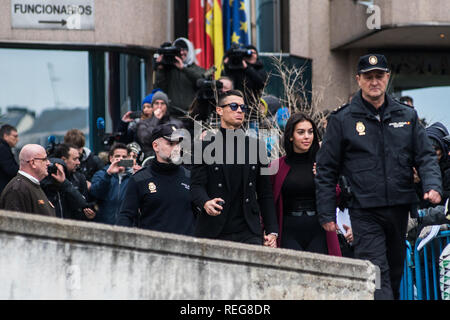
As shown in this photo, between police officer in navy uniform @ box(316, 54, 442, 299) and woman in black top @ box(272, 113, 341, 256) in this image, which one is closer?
police officer in navy uniform @ box(316, 54, 442, 299)

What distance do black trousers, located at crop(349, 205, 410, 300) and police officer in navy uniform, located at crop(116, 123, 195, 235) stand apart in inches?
69.4

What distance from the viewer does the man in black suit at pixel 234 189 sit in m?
7.67

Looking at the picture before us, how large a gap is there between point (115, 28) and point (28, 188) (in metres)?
8.78

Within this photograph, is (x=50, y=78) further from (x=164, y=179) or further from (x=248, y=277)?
(x=248, y=277)

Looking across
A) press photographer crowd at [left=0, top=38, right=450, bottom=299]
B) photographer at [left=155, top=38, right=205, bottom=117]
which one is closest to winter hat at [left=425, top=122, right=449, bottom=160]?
press photographer crowd at [left=0, top=38, right=450, bottom=299]

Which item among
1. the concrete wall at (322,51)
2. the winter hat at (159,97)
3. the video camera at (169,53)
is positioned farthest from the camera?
the concrete wall at (322,51)

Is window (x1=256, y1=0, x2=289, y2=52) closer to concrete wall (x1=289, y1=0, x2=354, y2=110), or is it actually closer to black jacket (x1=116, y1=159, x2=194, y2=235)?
concrete wall (x1=289, y1=0, x2=354, y2=110)

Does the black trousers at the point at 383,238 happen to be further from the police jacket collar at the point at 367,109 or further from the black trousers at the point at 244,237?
the black trousers at the point at 244,237

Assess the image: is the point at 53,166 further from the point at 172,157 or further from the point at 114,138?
the point at 114,138

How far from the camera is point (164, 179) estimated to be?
28.0 feet

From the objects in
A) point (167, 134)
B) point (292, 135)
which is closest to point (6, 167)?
point (167, 134)

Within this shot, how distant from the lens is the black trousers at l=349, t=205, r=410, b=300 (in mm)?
7020

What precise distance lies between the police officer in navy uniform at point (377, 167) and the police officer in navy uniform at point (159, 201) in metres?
1.54

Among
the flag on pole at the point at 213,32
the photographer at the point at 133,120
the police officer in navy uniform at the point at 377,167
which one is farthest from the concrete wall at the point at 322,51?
the police officer in navy uniform at the point at 377,167
